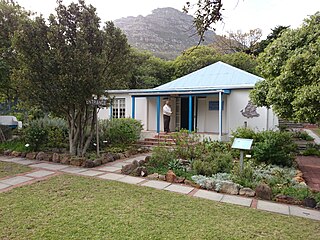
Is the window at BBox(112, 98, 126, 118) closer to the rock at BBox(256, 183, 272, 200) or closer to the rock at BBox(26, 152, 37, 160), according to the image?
the rock at BBox(26, 152, 37, 160)

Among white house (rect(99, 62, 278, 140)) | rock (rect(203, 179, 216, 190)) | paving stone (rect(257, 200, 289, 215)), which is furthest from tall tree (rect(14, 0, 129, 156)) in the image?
paving stone (rect(257, 200, 289, 215))

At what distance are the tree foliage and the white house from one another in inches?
223

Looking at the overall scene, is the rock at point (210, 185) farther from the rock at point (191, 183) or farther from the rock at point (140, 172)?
the rock at point (140, 172)

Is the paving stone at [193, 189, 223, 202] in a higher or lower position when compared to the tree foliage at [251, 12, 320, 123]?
lower

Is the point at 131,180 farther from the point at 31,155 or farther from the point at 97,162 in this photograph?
the point at 31,155

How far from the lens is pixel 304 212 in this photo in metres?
4.20

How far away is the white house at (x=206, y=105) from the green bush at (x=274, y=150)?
10.9 feet

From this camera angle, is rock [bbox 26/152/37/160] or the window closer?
rock [bbox 26/152/37/160]

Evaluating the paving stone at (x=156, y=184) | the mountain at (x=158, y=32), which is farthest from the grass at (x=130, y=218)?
the mountain at (x=158, y=32)

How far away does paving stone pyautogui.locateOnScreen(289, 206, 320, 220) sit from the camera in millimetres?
4031

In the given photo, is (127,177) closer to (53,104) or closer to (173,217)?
(173,217)

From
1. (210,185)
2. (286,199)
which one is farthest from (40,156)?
(286,199)

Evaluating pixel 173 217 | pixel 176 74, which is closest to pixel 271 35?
pixel 176 74

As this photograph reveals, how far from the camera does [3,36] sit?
1017 cm
